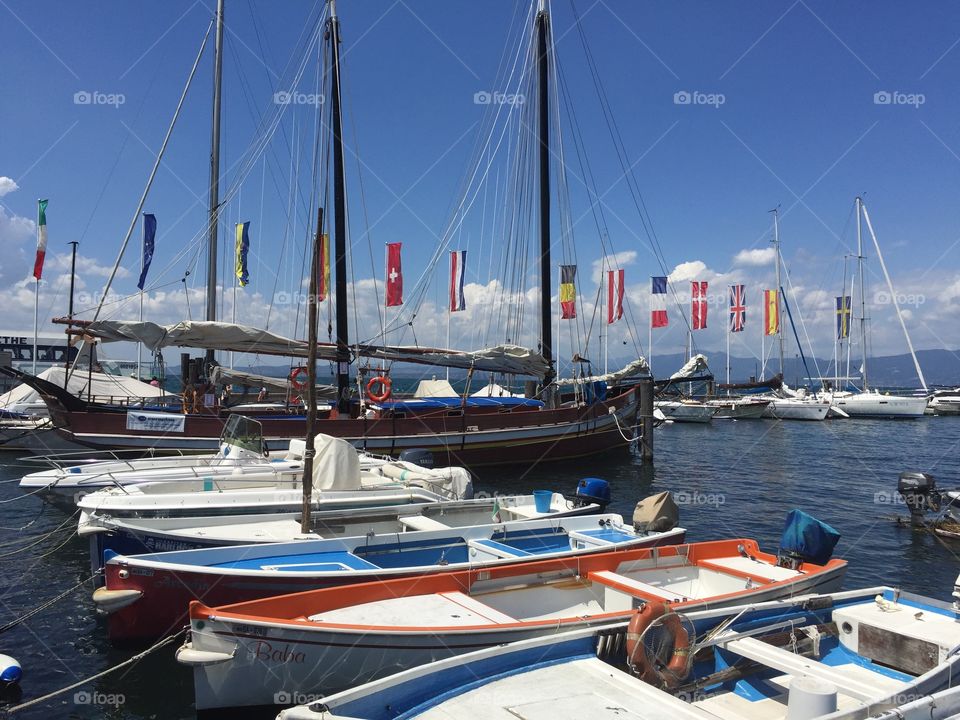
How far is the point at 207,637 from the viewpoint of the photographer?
688 centimetres

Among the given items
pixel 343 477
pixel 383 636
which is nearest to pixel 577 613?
pixel 383 636

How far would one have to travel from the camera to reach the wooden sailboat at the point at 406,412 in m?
22.2

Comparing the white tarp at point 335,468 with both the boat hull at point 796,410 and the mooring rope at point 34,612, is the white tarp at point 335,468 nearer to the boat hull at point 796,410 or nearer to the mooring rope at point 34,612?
the mooring rope at point 34,612

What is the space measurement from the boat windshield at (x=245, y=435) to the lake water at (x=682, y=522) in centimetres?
386

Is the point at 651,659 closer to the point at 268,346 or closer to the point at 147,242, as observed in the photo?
the point at 268,346

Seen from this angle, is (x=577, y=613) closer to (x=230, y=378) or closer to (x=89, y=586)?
(x=89, y=586)

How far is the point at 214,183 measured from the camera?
30844mm

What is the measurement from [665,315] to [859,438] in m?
17.7

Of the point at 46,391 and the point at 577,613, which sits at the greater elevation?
the point at 46,391

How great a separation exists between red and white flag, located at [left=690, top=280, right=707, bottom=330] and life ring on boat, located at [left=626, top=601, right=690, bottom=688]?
2154 inches

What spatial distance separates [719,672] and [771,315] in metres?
65.2

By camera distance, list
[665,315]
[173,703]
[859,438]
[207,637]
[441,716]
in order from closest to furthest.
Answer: [441,716] < [207,637] < [173,703] < [859,438] < [665,315]

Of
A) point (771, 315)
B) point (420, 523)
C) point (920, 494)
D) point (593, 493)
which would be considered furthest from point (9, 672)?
point (771, 315)

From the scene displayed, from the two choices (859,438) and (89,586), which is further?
(859,438)
